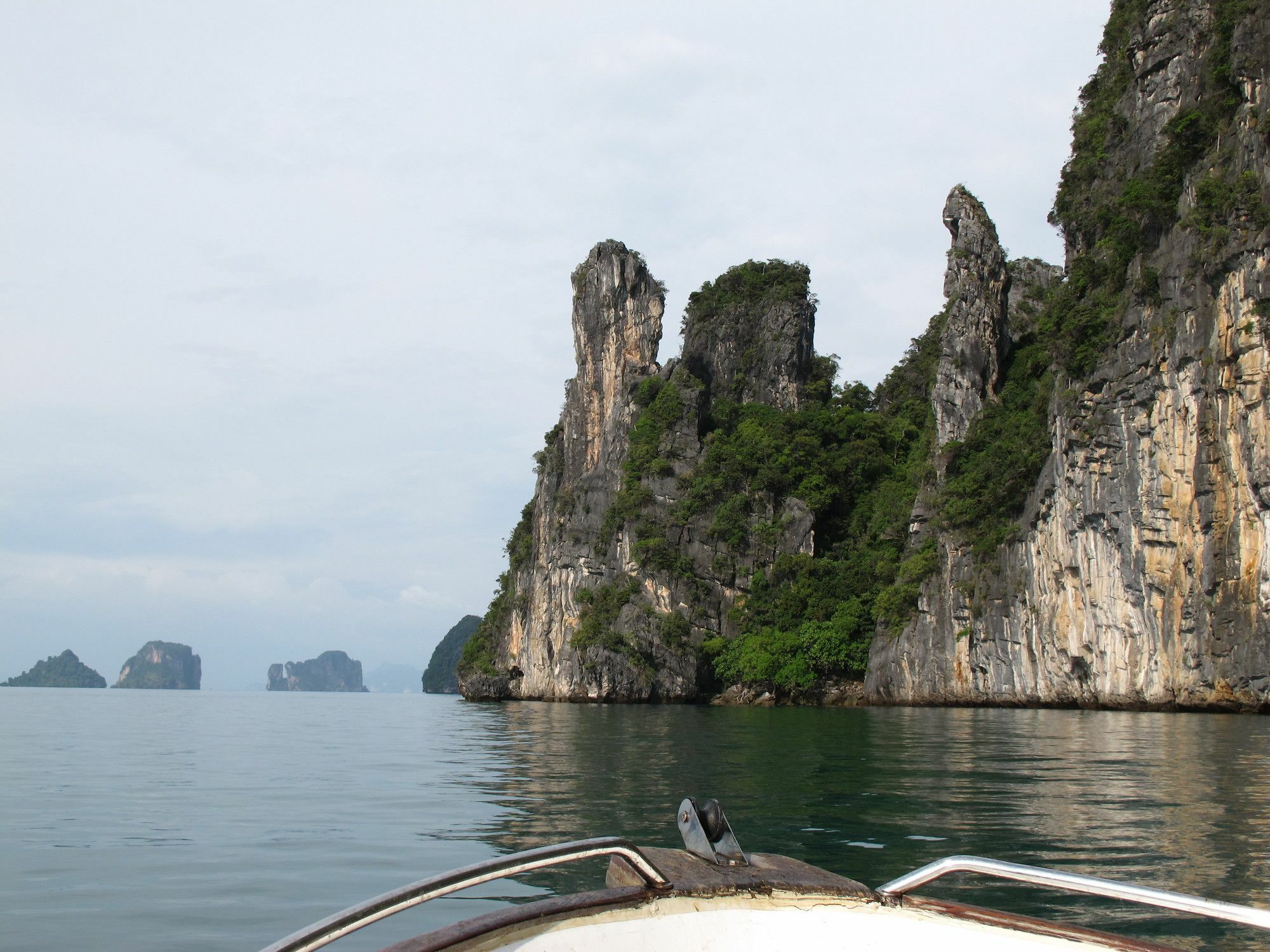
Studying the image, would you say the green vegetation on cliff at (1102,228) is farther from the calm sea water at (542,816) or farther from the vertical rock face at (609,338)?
the vertical rock face at (609,338)

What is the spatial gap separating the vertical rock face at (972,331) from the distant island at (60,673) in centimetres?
18958

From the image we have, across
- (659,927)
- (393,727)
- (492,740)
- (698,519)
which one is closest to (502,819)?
(659,927)

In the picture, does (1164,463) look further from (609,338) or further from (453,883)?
(609,338)

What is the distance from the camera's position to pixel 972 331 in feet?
158

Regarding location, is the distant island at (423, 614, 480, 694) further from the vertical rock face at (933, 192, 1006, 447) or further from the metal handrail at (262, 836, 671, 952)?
the metal handrail at (262, 836, 671, 952)

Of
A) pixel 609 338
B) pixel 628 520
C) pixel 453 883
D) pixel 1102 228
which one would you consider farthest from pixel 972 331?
pixel 453 883

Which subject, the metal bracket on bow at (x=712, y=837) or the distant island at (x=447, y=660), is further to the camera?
the distant island at (x=447, y=660)

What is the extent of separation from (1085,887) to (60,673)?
220 m

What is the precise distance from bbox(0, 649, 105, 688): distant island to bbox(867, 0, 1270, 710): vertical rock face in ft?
627

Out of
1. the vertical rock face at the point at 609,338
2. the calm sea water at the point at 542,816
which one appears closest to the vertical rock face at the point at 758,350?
the vertical rock face at the point at 609,338

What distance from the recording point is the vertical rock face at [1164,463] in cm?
2898

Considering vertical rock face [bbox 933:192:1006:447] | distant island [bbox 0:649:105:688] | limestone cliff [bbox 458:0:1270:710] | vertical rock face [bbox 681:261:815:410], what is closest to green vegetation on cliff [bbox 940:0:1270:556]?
limestone cliff [bbox 458:0:1270:710]

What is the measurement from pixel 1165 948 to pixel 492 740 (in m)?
21.3

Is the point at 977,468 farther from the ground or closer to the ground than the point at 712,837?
farther from the ground
